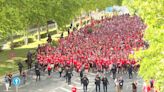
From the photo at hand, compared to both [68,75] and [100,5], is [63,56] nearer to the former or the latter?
[68,75]

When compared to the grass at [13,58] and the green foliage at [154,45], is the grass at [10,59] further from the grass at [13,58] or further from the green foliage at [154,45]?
the green foliage at [154,45]

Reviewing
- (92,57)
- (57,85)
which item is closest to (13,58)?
(92,57)

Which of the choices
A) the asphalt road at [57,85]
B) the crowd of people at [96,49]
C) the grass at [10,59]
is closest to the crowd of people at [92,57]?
the crowd of people at [96,49]

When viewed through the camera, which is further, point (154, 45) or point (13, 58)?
point (13, 58)

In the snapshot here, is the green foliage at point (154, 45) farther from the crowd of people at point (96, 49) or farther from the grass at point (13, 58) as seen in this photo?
the grass at point (13, 58)

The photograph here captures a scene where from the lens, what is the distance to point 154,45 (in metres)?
21.1

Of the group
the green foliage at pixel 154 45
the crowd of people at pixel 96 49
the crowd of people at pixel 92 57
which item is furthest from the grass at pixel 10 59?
the green foliage at pixel 154 45

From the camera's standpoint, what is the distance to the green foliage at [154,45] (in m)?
19.9

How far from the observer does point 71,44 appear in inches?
1871

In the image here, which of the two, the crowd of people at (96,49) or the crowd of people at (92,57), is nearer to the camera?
the crowd of people at (92,57)

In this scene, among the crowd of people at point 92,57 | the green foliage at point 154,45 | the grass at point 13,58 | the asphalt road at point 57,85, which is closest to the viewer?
the green foliage at point 154,45

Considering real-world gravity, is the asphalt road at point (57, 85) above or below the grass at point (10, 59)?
below

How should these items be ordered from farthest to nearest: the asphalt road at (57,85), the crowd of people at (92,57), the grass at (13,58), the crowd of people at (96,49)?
the grass at (13,58) → the crowd of people at (96,49) → the crowd of people at (92,57) → the asphalt road at (57,85)

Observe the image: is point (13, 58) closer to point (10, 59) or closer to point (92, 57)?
point (10, 59)
